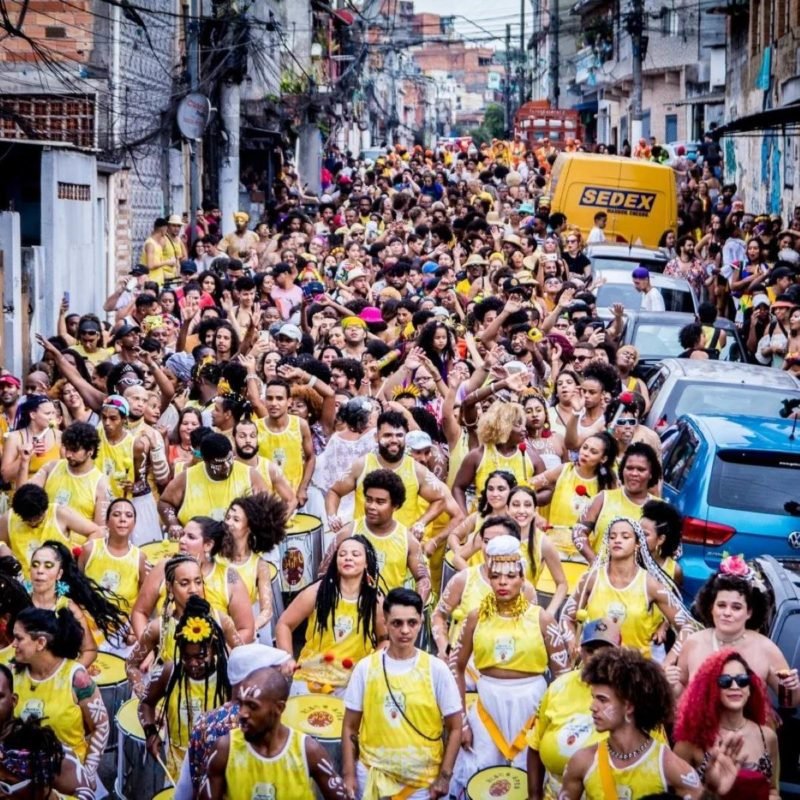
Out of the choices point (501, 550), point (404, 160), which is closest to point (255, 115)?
point (404, 160)

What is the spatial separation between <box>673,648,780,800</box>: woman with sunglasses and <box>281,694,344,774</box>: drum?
4.95 ft

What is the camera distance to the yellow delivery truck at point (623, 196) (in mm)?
27391

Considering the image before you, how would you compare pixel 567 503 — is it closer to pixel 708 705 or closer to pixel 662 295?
pixel 708 705

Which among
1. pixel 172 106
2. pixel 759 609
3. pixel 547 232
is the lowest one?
pixel 759 609

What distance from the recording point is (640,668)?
20.5ft

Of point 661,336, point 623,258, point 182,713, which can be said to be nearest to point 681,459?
point 182,713

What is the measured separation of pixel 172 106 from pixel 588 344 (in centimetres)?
1304

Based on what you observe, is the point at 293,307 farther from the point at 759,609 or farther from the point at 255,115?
the point at 255,115

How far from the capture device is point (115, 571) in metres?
9.28

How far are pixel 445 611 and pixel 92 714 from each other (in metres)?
1.93

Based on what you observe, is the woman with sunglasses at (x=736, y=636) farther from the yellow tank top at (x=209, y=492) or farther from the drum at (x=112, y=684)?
the yellow tank top at (x=209, y=492)

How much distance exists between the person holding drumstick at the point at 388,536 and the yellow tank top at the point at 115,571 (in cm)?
107

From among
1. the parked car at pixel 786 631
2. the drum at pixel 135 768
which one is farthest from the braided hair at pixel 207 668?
the parked car at pixel 786 631

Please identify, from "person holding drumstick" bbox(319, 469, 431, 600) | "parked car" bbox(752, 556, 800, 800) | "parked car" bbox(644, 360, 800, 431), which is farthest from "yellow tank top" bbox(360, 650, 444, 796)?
"parked car" bbox(644, 360, 800, 431)
